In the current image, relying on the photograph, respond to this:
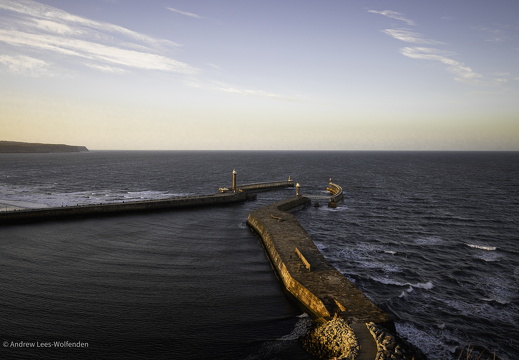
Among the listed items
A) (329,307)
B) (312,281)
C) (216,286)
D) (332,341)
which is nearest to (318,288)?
(312,281)

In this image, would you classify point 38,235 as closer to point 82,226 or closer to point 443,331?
point 82,226

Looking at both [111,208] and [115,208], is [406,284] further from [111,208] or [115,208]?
[111,208]

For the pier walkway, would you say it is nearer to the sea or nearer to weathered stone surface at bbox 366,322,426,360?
weathered stone surface at bbox 366,322,426,360

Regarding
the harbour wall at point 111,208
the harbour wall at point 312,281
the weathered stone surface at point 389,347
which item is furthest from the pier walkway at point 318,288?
the harbour wall at point 111,208

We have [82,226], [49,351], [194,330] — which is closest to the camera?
[49,351]

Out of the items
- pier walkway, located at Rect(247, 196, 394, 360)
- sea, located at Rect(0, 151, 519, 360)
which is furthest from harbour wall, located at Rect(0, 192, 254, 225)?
pier walkway, located at Rect(247, 196, 394, 360)

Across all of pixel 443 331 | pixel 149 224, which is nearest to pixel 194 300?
pixel 443 331
